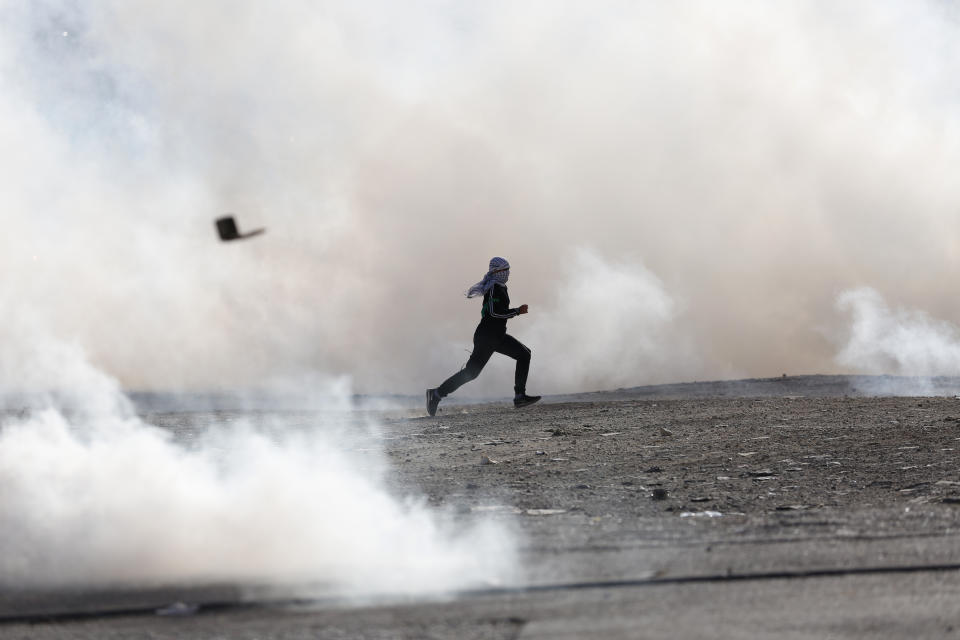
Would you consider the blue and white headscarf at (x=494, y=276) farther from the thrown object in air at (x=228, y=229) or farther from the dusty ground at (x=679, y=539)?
the thrown object in air at (x=228, y=229)

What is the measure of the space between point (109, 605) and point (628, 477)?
14.2 ft

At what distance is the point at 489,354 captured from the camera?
13.5m

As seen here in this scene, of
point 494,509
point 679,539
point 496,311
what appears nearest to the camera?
point 679,539

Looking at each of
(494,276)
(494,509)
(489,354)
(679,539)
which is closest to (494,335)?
(489,354)

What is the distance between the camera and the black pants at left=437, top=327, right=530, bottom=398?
44.1 feet

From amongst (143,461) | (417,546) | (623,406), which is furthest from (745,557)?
(623,406)

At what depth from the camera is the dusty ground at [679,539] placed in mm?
4324

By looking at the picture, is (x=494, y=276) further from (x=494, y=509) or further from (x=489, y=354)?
(x=494, y=509)

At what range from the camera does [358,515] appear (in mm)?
6145

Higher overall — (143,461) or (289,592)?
(143,461)

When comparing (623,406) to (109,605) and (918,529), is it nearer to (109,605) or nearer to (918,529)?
(918,529)

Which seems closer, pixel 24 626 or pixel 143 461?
pixel 24 626

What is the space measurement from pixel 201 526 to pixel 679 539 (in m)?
2.49

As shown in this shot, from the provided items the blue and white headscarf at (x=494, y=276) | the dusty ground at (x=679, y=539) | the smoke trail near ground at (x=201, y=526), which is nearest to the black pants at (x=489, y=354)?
the blue and white headscarf at (x=494, y=276)
